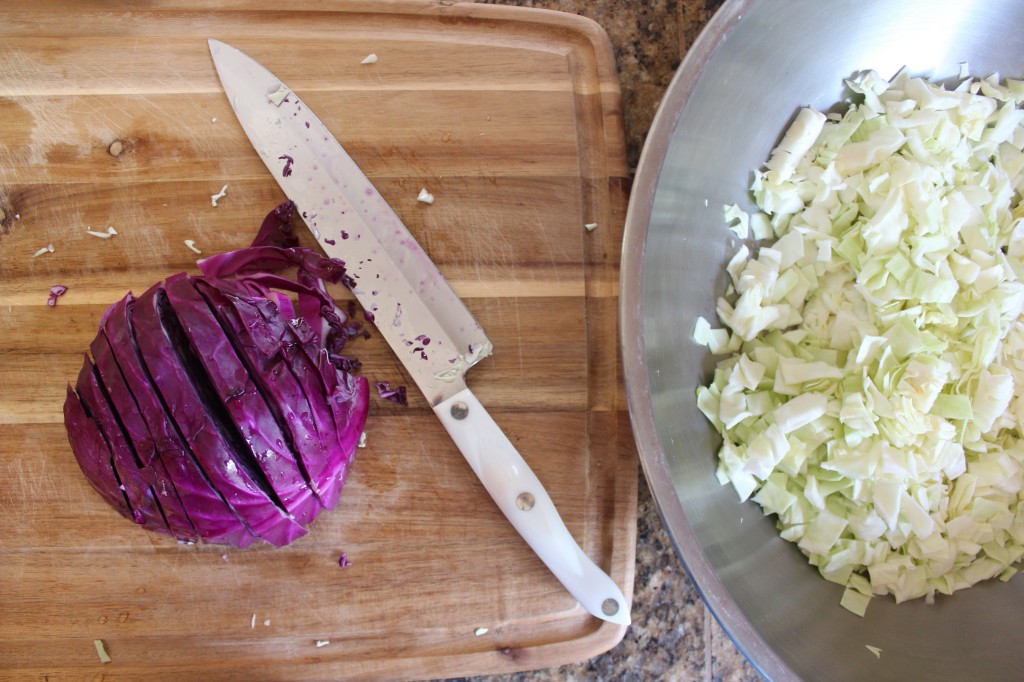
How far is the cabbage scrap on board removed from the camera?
62.2 inches

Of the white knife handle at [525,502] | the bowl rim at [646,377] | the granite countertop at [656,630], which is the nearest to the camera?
the bowl rim at [646,377]

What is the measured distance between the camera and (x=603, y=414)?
179 centimetres

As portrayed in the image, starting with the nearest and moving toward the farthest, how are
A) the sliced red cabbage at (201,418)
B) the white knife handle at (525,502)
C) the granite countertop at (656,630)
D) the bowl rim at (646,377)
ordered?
the bowl rim at (646,377) < the sliced red cabbage at (201,418) < the white knife handle at (525,502) < the granite countertop at (656,630)

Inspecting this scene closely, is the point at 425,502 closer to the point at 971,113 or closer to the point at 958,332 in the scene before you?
the point at 958,332

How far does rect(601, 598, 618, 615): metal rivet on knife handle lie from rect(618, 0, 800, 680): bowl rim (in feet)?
1.03

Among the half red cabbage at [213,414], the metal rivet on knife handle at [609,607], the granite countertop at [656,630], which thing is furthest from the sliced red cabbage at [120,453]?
the metal rivet on knife handle at [609,607]

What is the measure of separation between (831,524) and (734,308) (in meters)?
0.55

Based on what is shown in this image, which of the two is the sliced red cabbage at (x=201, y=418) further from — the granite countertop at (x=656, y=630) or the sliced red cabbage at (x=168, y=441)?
the granite countertop at (x=656, y=630)

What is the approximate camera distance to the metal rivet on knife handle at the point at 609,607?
1.65m

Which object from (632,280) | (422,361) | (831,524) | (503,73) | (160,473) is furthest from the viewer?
(503,73)

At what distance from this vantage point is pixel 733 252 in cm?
178

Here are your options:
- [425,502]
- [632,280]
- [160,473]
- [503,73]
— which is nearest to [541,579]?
[425,502]

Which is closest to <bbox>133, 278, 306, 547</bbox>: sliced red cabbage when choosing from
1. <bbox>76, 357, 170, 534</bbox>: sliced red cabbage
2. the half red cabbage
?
the half red cabbage

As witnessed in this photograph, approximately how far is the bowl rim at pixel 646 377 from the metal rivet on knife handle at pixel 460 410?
45 cm
